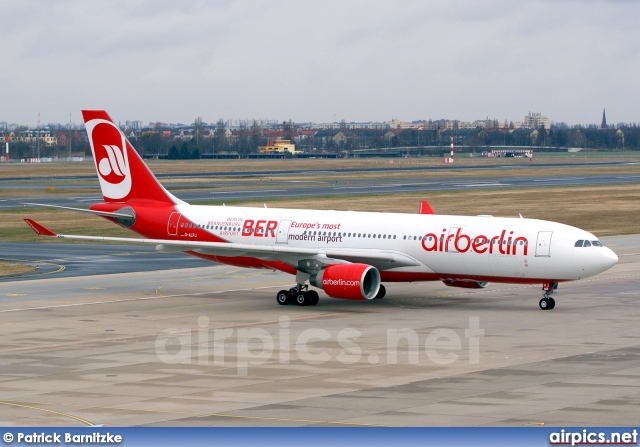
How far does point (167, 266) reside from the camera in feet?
207

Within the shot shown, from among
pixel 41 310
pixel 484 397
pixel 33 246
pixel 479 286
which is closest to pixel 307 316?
pixel 479 286

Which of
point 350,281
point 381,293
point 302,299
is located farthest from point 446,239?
point 302,299

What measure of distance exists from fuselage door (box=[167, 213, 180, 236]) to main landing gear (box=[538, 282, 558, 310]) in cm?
1729

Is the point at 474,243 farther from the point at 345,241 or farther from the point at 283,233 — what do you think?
the point at 283,233

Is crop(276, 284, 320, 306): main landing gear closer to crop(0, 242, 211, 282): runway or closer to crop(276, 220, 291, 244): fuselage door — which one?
crop(276, 220, 291, 244): fuselage door

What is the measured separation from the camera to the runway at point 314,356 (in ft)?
87.1

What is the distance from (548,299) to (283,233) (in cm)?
1207

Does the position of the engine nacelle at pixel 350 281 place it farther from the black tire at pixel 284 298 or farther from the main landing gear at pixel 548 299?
the main landing gear at pixel 548 299

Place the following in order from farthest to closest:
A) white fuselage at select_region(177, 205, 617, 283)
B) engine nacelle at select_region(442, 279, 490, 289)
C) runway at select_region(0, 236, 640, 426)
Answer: engine nacelle at select_region(442, 279, 490, 289), white fuselage at select_region(177, 205, 617, 283), runway at select_region(0, 236, 640, 426)

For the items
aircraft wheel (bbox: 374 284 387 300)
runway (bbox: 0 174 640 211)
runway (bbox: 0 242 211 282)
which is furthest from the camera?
runway (bbox: 0 174 640 211)

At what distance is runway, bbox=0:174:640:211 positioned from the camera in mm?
111500

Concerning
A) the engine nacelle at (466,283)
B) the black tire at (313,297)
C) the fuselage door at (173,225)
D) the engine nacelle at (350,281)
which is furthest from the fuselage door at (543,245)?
the fuselage door at (173,225)

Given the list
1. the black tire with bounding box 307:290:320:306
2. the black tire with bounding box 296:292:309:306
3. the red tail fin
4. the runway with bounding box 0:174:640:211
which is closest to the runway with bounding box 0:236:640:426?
the black tire with bounding box 307:290:320:306

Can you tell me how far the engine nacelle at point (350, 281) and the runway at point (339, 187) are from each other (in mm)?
58233
